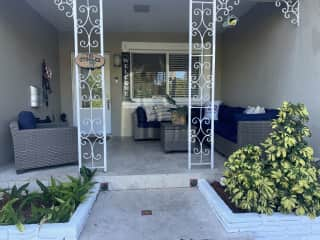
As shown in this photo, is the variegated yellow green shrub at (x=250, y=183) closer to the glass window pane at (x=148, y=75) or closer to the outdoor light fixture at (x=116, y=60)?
the glass window pane at (x=148, y=75)

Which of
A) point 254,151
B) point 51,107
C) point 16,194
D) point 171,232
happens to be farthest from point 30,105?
point 254,151

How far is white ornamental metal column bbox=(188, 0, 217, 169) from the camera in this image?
12.0 feet

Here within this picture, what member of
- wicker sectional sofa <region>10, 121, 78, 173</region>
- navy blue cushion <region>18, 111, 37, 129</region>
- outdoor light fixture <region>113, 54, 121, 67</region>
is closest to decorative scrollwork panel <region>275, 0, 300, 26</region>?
wicker sectional sofa <region>10, 121, 78, 173</region>

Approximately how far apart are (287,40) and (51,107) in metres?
4.78

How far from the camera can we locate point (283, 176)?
269cm

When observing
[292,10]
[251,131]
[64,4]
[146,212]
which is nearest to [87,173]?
[146,212]

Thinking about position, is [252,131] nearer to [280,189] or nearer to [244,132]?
[244,132]

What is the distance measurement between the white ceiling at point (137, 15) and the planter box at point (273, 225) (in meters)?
3.41

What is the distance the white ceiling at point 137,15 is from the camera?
4820mm

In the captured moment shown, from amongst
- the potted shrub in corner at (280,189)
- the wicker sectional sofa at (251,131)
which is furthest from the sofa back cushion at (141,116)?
the potted shrub in corner at (280,189)

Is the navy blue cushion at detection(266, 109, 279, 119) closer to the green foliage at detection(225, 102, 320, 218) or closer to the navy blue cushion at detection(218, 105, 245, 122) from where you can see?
the navy blue cushion at detection(218, 105, 245, 122)

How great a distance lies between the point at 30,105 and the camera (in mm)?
4824

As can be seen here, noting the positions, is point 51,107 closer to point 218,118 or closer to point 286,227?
point 218,118

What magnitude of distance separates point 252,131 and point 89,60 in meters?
2.41
